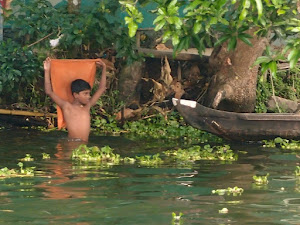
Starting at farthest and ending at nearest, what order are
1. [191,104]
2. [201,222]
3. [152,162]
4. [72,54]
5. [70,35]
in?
[72,54], [70,35], [191,104], [152,162], [201,222]

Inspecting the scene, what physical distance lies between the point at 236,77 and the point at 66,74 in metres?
2.77

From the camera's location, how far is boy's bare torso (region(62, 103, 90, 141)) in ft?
37.4

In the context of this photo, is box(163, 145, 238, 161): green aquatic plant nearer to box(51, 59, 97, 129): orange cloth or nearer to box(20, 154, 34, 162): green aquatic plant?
box(20, 154, 34, 162): green aquatic plant

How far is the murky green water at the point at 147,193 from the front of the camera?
6.34 metres

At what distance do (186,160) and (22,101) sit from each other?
4.71 metres

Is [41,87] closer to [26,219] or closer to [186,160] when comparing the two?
[186,160]

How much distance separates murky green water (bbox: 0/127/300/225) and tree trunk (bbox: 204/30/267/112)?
88.3 inches

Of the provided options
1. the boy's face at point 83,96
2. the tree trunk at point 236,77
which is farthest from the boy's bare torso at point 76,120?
the tree trunk at point 236,77

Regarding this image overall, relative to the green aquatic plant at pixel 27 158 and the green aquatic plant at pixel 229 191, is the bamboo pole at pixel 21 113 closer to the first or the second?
the green aquatic plant at pixel 27 158

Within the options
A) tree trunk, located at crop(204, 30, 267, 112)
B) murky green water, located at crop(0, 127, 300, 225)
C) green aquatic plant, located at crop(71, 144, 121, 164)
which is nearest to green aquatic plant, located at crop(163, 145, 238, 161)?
murky green water, located at crop(0, 127, 300, 225)

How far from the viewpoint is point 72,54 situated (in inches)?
528

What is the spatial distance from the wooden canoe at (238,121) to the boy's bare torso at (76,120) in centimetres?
A: 139

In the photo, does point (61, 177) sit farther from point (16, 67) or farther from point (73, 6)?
point (73, 6)

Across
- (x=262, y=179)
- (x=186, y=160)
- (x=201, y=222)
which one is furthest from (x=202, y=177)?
(x=201, y=222)
